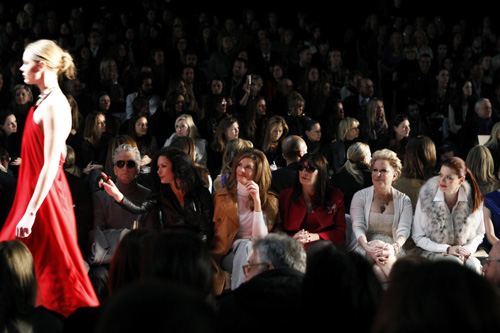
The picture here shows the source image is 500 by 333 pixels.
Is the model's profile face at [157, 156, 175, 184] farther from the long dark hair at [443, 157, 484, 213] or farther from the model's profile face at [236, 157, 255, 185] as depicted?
the long dark hair at [443, 157, 484, 213]

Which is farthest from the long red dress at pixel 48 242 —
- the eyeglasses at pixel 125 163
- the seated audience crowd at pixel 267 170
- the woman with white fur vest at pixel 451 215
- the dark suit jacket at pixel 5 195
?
the woman with white fur vest at pixel 451 215

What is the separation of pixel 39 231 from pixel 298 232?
1966 mm

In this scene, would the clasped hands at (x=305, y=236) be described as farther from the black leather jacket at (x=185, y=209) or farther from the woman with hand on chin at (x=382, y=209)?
the black leather jacket at (x=185, y=209)

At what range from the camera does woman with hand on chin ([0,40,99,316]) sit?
306 cm

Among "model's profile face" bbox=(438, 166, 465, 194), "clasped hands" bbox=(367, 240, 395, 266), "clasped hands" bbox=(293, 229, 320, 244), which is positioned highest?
"model's profile face" bbox=(438, 166, 465, 194)

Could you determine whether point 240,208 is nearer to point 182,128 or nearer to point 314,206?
point 314,206

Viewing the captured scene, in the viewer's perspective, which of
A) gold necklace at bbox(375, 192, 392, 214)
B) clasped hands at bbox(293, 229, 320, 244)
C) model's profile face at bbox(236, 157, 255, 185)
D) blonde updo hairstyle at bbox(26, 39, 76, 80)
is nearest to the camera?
blonde updo hairstyle at bbox(26, 39, 76, 80)

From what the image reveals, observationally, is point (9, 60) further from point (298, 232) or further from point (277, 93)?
point (298, 232)

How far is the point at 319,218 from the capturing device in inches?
185

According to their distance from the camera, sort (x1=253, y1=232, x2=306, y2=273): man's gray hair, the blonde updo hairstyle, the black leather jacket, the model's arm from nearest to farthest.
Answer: (x1=253, y1=232, x2=306, y2=273): man's gray hair < the model's arm < the blonde updo hairstyle < the black leather jacket

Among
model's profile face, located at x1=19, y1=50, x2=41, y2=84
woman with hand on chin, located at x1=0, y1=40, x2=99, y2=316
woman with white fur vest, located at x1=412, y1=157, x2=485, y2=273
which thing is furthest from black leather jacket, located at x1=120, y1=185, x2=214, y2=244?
woman with white fur vest, located at x1=412, y1=157, x2=485, y2=273

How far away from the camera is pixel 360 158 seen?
5.60m

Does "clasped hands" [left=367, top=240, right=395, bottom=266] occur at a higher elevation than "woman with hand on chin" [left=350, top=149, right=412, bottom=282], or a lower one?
lower

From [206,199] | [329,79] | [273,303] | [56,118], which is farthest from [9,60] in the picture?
[273,303]
